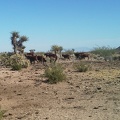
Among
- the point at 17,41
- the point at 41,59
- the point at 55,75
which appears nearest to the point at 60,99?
the point at 55,75

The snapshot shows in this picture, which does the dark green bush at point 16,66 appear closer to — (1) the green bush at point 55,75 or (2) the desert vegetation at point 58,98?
(2) the desert vegetation at point 58,98

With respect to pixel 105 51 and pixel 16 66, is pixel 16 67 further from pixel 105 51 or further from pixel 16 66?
pixel 105 51

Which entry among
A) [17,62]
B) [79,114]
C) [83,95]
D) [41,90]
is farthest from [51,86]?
[17,62]

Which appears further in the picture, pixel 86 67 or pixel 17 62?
pixel 17 62

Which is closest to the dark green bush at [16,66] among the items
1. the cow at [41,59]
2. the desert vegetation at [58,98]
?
the cow at [41,59]

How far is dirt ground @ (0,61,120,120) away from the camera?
40.8ft

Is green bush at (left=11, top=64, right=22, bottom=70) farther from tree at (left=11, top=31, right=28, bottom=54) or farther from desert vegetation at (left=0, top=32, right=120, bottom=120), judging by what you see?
tree at (left=11, top=31, right=28, bottom=54)

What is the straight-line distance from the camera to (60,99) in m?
15.8

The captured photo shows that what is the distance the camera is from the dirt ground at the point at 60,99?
1244cm

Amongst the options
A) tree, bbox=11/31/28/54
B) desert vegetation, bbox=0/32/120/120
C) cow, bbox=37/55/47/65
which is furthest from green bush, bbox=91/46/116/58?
desert vegetation, bbox=0/32/120/120

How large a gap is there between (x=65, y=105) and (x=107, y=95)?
2928 millimetres

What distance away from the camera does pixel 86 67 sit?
1121 inches

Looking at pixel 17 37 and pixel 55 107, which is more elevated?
pixel 17 37

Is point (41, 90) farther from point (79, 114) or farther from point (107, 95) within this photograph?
point (79, 114)
